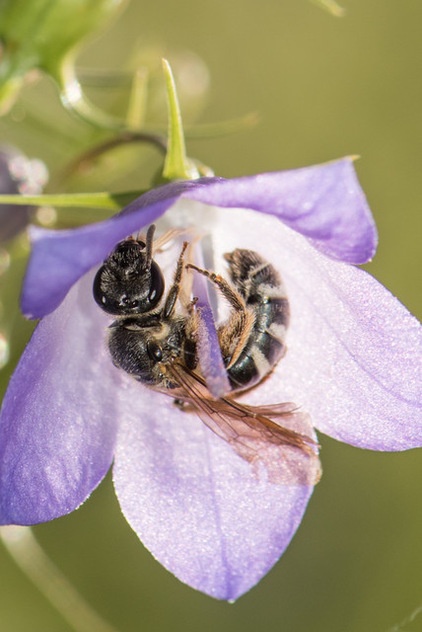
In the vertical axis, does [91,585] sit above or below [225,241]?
below

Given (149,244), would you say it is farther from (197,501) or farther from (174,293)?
(197,501)

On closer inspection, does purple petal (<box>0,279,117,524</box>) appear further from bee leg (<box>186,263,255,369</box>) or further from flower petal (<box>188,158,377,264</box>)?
flower petal (<box>188,158,377,264</box>)

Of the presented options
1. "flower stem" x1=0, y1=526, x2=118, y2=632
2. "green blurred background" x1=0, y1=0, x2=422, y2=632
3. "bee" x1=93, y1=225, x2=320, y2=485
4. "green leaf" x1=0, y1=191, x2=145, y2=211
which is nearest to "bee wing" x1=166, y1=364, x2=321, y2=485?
"bee" x1=93, y1=225, x2=320, y2=485

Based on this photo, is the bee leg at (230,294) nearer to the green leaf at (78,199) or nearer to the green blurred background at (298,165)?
the green leaf at (78,199)

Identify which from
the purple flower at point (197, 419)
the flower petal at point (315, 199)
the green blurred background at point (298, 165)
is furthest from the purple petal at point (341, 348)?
the green blurred background at point (298, 165)

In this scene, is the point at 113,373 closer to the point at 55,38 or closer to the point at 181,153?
the point at 181,153

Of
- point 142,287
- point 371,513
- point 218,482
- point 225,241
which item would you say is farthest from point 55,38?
point 371,513

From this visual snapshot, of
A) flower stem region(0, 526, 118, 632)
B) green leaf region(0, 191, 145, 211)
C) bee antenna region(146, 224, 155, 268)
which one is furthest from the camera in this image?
flower stem region(0, 526, 118, 632)
